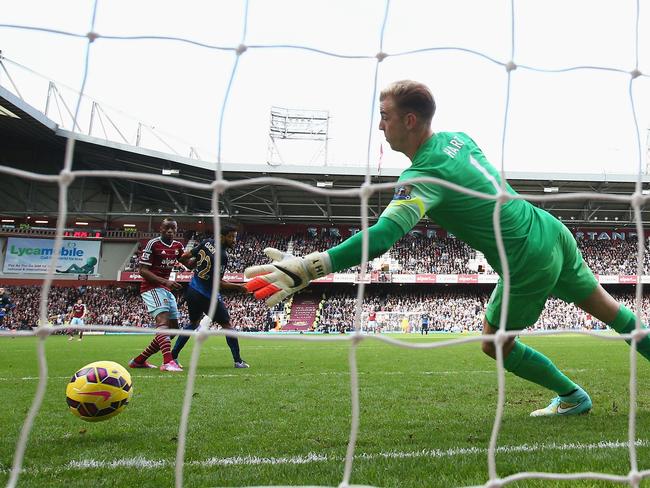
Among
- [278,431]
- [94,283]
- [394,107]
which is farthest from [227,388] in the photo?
[94,283]

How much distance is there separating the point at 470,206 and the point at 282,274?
110 centimetres

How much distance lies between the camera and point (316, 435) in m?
3.04

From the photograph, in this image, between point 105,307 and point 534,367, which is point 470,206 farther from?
point 105,307

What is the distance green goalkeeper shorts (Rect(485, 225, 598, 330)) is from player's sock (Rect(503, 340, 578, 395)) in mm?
307

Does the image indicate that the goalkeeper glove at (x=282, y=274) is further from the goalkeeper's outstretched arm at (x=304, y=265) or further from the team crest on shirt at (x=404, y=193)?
the team crest on shirt at (x=404, y=193)

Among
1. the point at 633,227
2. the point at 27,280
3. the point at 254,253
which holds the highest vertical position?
the point at 633,227

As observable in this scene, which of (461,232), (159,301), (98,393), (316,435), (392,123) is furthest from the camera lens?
(159,301)

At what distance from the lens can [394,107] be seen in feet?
8.79

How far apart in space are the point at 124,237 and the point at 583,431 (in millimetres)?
34667

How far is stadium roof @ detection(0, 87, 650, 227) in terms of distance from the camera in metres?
27.4

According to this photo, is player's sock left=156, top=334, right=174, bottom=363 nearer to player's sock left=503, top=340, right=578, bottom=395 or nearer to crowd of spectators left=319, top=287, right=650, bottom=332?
player's sock left=503, top=340, right=578, bottom=395

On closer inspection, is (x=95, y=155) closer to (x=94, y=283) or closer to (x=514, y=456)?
(x=94, y=283)

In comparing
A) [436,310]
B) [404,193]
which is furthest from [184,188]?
[404,193]

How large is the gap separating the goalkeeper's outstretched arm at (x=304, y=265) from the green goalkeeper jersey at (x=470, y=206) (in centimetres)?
13
